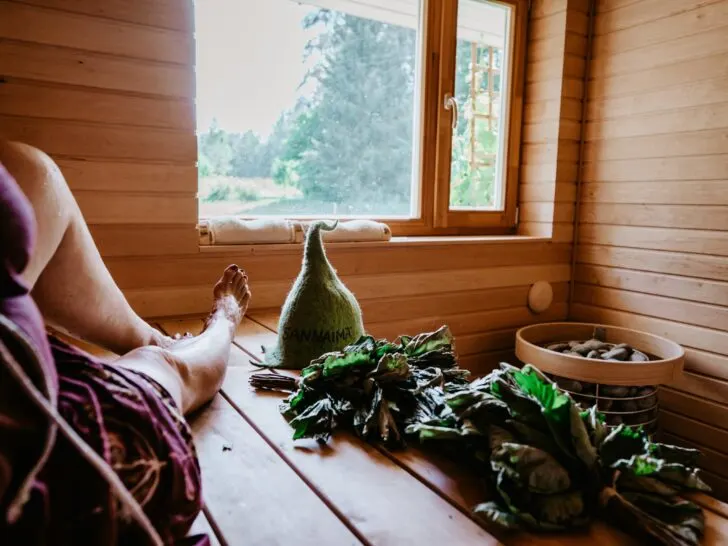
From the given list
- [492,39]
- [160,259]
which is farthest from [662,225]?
[160,259]

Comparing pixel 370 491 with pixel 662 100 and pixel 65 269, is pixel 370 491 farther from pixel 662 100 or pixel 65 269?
pixel 662 100

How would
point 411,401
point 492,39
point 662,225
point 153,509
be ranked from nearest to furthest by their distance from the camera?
1. point 153,509
2. point 411,401
3. point 662,225
4. point 492,39

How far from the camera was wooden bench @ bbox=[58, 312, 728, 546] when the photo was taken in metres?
0.67

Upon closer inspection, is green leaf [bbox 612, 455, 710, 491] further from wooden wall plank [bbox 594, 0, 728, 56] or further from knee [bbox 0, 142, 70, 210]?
wooden wall plank [bbox 594, 0, 728, 56]

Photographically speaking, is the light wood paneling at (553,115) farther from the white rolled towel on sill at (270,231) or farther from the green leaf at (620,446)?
the green leaf at (620,446)

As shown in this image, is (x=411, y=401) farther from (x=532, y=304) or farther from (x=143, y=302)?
(x=532, y=304)

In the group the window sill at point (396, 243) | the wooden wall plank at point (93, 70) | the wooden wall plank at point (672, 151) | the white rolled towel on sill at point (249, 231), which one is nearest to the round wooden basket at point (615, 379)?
the window sill at point (396, 243)

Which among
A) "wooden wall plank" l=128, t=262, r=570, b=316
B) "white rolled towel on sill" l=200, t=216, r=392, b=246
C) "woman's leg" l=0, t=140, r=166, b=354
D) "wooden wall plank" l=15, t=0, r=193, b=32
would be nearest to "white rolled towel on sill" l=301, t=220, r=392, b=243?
"white rolled towel on sill" l=200, t=216, r=392, b=246

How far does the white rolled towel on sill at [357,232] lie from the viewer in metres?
2.00

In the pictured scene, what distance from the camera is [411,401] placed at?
3.24ft

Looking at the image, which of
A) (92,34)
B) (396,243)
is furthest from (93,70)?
(396,243)

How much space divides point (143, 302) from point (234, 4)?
106 centimetres

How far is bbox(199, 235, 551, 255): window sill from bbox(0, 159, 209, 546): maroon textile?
1.28 metres

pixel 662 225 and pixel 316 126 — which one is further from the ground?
pixel 316 126
